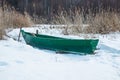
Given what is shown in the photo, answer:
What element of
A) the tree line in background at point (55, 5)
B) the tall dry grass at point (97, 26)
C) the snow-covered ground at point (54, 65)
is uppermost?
the tree line in background at point (55, 5)

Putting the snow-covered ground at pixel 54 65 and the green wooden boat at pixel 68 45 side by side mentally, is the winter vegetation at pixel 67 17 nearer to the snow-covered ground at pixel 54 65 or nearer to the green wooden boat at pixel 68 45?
the green wooden boat at pixel 68 45

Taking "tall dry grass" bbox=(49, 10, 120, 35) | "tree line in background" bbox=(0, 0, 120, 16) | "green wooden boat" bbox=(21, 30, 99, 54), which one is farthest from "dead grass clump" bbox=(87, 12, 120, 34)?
"tree line in background" bbox=(0, 0, 120, 16)

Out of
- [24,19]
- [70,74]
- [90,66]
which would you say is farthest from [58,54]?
[24,19]

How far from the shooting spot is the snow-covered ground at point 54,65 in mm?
5625

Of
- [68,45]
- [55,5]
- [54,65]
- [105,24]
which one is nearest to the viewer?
[54,65]

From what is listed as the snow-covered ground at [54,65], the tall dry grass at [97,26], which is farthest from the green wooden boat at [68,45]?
the tall dry grass at [97,26]

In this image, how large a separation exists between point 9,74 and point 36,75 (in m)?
0.46

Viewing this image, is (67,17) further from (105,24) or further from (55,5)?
(55,5)

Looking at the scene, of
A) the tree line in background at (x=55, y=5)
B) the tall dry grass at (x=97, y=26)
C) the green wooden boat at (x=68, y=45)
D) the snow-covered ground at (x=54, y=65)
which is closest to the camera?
the snow-covered ground at (x=54, y=65)

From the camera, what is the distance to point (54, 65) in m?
6.45

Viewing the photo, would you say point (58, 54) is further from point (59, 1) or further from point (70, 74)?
point (59, 1)

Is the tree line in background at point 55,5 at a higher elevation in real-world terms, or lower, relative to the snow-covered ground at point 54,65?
higher

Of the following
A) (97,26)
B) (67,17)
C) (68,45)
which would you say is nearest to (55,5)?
(67,17)

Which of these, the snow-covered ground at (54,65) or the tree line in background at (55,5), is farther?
the tree line in background at (55,5)
